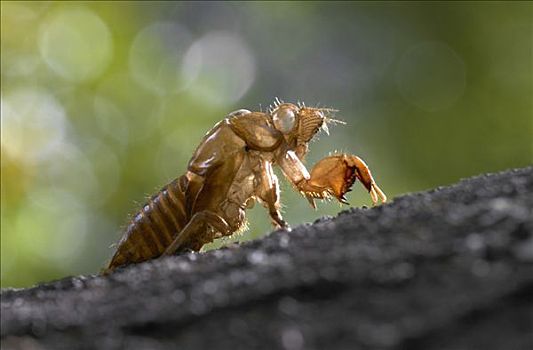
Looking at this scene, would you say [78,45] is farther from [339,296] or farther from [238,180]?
[339,296]

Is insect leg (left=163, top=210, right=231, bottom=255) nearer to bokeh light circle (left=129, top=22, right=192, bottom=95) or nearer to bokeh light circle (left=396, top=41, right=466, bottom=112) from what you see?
bokeh light circle (left=396, top=41, right=466, bottom=112)

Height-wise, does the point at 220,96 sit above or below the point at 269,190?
above

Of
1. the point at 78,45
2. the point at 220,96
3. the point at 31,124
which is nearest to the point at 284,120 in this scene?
the point at 31,124

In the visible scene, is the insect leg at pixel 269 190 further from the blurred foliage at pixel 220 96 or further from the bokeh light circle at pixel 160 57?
the bokeh light circle at pixel 160 57

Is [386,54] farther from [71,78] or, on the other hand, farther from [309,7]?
[71,78]

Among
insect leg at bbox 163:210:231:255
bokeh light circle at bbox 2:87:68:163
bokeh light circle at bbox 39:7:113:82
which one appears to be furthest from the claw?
bokeh light circle at bbox 39:7:113:82

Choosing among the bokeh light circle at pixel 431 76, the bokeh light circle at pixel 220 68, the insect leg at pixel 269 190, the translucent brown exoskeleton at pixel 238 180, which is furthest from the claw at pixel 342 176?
the bokeh light circle at pixel 220 68

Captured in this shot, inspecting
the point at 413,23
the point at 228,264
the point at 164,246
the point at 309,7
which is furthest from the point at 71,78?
the point at 228,264
